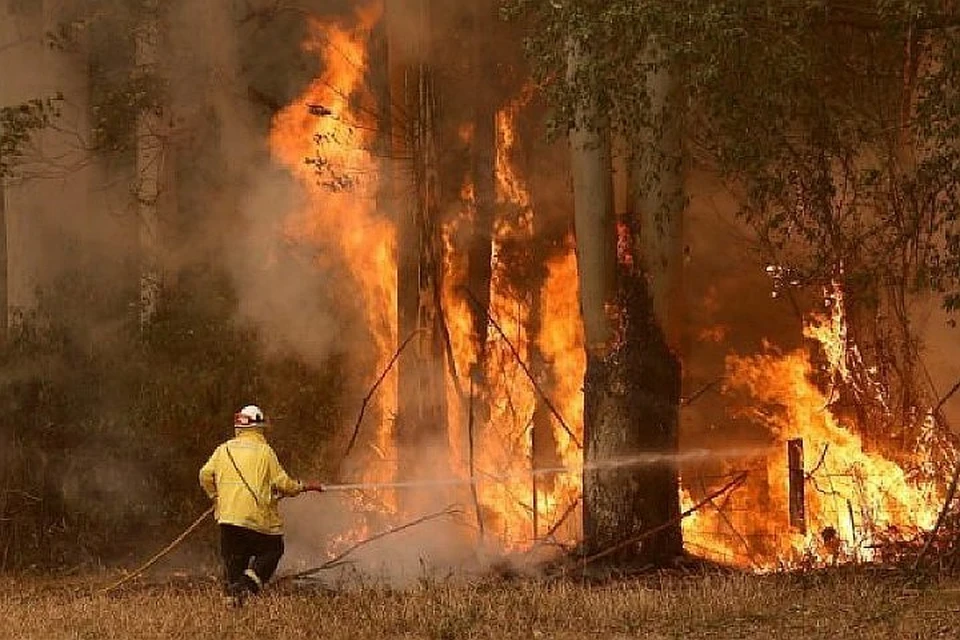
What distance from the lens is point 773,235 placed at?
635 inches

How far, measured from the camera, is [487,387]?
16.8 m

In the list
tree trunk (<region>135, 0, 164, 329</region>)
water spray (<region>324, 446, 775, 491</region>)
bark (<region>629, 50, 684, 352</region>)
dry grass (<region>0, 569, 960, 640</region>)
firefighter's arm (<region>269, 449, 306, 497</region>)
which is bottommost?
dry grass (<region>0, 569, 960, 640</region>)

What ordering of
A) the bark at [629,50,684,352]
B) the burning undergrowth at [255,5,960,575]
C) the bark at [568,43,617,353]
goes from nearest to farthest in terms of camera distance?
the bark at [629,50,684,352] < the bark at [568,43,617,353] < the burning undergrowth at [255,5,960,575]

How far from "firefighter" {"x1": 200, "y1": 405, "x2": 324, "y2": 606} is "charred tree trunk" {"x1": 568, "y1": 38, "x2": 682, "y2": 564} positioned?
3.05 metres

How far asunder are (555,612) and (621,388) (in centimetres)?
316

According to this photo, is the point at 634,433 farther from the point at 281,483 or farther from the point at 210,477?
the point at 210,477

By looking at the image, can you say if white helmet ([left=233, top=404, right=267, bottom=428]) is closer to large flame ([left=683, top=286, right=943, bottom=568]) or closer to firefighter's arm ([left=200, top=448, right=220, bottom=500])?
firefighter's arm ([left=200, top=448, right=220, bottom=500])

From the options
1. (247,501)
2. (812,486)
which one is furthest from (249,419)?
(812,486)

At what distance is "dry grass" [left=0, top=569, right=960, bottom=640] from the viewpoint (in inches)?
376

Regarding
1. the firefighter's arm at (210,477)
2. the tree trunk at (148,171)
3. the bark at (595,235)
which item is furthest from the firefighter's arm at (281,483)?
the tree trunk at (148,171)

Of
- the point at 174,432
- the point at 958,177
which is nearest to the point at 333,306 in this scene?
the point at 174,432

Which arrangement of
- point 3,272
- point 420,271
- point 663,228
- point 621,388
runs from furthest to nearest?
point 3,272, point 420,271, point 621,388, point 663,228

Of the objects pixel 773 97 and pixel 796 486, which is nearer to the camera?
pixel 773 97

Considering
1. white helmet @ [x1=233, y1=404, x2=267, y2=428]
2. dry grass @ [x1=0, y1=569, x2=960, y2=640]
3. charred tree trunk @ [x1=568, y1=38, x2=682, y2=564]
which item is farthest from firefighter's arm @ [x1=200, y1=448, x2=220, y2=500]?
charred tree trunk @ [x1=568, y1=38, x2=682, y2=564]
